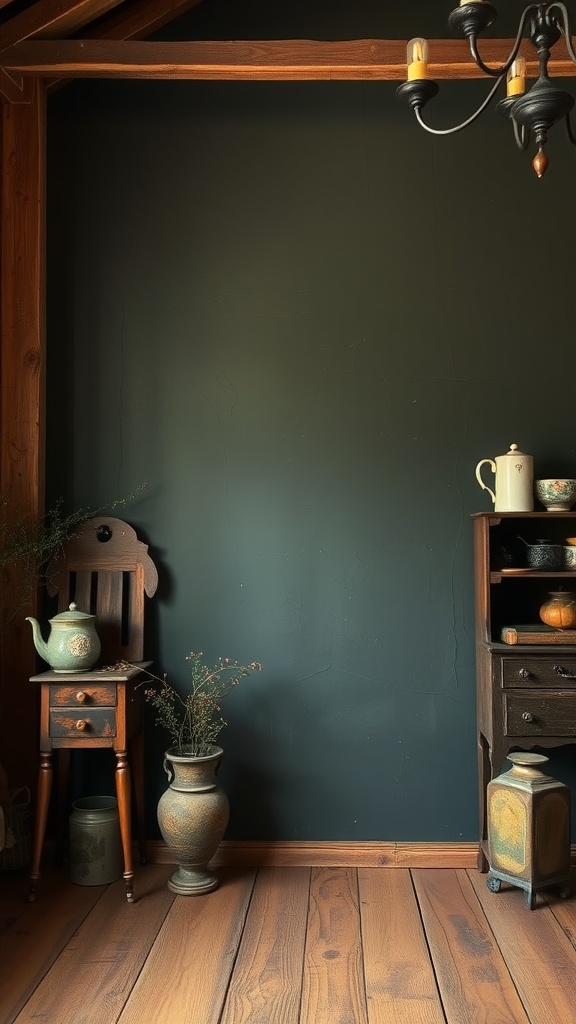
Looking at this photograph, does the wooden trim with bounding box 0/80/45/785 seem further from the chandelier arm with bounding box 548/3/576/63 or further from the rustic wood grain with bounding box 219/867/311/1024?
the chandelier arm with bounding box 548/3/576/63

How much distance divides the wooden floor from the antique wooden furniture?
0.27 meters

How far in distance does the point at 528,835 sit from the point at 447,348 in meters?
1.88

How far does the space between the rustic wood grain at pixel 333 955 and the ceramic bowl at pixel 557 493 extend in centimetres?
161

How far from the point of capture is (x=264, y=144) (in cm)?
373

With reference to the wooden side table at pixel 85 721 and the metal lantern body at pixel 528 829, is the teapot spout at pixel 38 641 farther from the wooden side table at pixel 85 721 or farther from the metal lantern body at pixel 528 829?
the metal lantern body at pixel 528 829

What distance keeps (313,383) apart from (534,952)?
2198 millimetres

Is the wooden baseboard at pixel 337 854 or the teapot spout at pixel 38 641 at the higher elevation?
the teapot spout at pixel 38 641

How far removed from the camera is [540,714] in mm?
3203

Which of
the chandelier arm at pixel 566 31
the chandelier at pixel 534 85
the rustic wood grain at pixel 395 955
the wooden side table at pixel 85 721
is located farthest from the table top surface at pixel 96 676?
the chandelier arm at pixel 566 31

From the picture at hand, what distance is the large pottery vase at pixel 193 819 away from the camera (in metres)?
3.19

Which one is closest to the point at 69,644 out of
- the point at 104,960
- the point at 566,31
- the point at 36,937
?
the point at 36,937

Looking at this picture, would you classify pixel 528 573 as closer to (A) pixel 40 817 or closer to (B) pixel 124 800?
(B) pixel 124 800

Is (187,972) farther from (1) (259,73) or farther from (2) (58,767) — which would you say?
(1) (259,73)

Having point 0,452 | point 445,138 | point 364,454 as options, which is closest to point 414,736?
point 364,454
